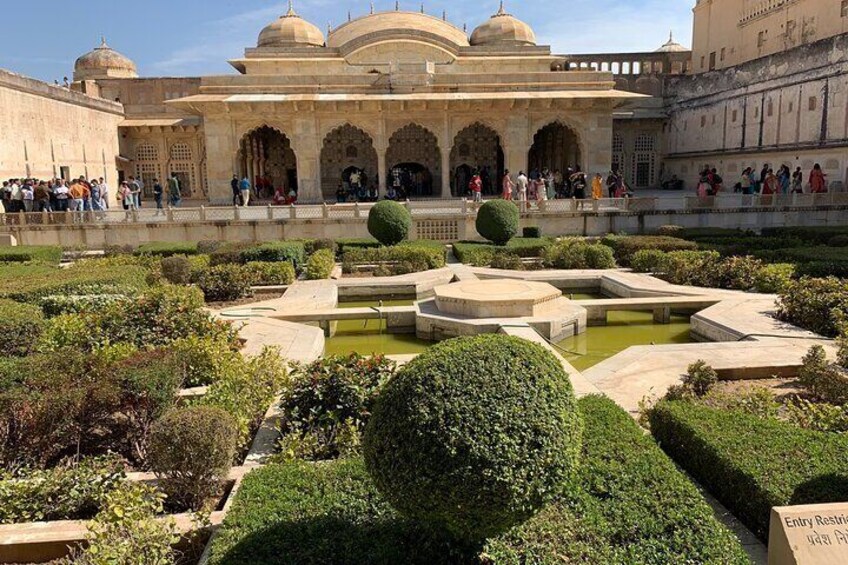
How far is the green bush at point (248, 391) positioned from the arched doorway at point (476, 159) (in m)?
24.8

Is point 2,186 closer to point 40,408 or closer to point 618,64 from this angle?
point 40,408

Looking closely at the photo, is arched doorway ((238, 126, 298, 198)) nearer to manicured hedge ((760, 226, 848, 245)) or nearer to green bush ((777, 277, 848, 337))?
manicured hedge ((760, 226, 848, 245))

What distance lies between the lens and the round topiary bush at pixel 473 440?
10.0 ft


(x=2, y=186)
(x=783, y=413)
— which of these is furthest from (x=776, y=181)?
(x=2, y=186)

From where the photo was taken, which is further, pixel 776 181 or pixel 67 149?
pixel 67 149

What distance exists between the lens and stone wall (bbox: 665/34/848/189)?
2291 cm

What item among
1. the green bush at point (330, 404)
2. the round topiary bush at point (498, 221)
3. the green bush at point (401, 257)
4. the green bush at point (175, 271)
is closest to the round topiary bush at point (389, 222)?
the green bush at point (401, 257)

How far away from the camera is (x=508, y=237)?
17094 mm

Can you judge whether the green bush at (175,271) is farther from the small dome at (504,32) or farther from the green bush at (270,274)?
the small dome at (504,32)

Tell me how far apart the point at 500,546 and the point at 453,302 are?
694 centimetres

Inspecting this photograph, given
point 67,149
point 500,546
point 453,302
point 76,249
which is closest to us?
point 500,546

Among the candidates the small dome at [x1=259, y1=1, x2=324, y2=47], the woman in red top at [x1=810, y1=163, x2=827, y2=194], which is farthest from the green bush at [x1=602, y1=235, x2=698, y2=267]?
the small dome at [x1=259, y1=1, x2=324, y2=47]

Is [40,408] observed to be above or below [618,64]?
below

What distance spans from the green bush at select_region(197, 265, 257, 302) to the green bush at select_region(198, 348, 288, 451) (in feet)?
18.9
